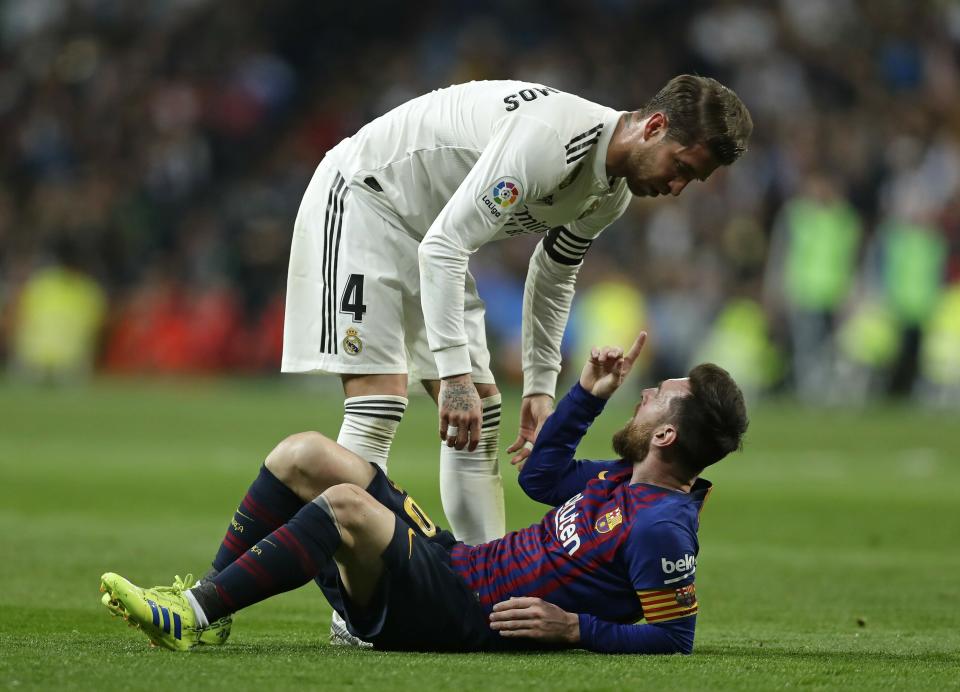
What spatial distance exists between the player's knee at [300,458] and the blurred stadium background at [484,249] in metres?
6.21

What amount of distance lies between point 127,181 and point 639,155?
1762 cm

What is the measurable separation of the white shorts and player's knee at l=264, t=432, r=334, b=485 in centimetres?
66

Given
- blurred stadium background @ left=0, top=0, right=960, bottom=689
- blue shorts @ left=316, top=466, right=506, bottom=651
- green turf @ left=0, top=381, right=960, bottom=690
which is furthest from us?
blurred stadium background @ left=0, top=0, right=960, bottom=689

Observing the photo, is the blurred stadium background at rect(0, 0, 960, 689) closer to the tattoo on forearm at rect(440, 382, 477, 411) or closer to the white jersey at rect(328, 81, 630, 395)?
the white jersey at rect(328, 81, 630, 395)

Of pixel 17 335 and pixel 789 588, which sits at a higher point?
pixel 17 335

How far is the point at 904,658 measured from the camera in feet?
14.9

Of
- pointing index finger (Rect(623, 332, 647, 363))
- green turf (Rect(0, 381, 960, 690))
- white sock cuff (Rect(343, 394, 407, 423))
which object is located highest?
pointing index finger (Rect(623, 332, 647, 363))

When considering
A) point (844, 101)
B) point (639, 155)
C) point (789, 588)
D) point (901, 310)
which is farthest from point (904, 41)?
point (639, 155)

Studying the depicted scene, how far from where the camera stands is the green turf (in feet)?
13.0

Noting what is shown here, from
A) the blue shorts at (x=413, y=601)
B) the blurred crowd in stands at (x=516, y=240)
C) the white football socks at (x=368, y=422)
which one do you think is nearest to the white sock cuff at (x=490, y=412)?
the white football socks at (x=368, y=422)

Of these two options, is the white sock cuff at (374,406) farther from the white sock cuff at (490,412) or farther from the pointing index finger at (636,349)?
the pointing index finger at (636,349)

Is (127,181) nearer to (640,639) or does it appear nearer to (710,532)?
(710,532)

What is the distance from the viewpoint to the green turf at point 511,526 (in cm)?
396

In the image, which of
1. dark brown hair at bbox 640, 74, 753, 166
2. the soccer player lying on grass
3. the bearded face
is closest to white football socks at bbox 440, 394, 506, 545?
the soccer player lying on grass
